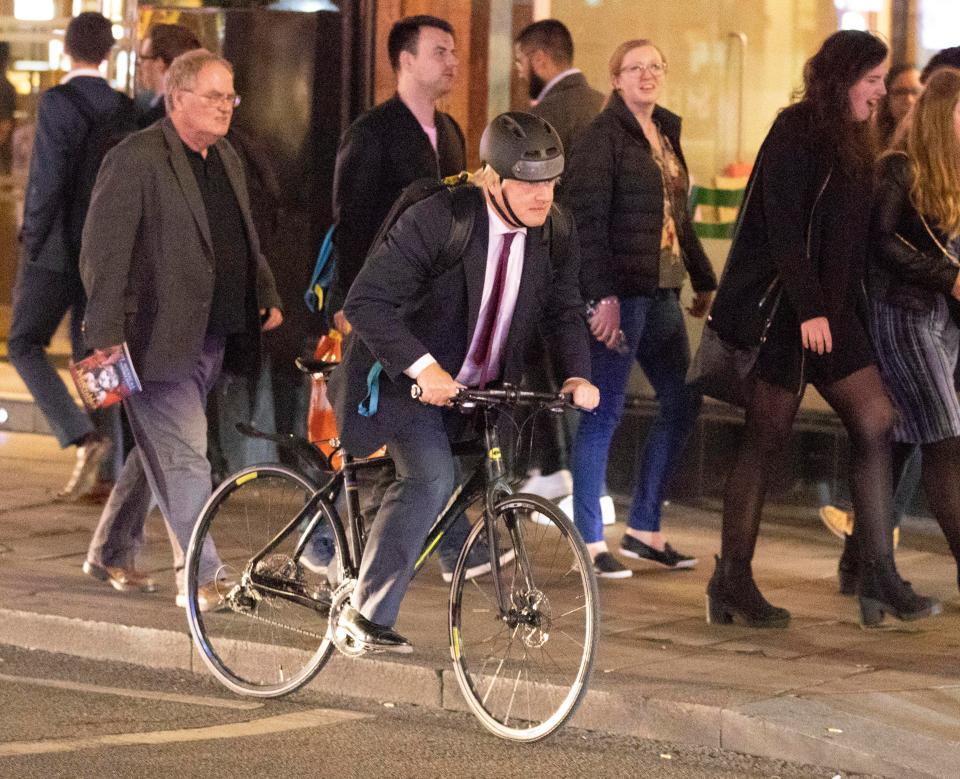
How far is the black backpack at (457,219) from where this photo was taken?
5715mm

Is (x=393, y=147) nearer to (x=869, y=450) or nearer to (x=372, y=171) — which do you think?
(x=372, y=171)

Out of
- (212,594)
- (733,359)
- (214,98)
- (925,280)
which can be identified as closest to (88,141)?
(214,98)

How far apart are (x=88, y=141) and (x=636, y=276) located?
2744 mm

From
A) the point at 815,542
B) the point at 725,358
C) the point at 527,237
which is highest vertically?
Answer: the point at 527,237

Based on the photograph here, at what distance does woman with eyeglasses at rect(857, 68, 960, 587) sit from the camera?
693 centimetres

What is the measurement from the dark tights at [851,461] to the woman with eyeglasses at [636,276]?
925mm

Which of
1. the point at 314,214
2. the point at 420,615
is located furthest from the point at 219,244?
the point at 314,214

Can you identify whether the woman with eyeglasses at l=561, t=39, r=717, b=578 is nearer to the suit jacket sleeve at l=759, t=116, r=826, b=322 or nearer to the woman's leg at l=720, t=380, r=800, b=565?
the woman's leg at l=720, t=380, r=800, b=565

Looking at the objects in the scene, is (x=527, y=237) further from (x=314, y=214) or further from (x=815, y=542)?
(x=314, y=214)

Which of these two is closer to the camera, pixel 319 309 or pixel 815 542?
pixel 319 309

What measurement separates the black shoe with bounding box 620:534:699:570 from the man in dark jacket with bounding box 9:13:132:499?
2665mm

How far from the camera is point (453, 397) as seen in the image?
556cm

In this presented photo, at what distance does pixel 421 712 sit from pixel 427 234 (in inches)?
57.5

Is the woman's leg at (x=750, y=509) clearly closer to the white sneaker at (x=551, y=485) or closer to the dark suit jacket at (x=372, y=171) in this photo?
the dark suit jacket at (x=372, y=171)
